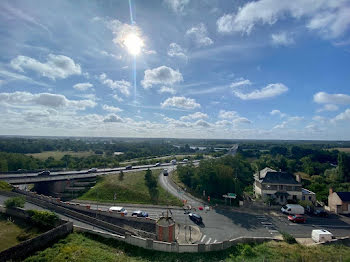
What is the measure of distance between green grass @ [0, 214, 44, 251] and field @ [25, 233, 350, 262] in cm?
420

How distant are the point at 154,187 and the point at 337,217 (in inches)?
1622

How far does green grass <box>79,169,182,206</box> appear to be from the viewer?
4962 cm

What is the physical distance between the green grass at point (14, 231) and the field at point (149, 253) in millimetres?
4196

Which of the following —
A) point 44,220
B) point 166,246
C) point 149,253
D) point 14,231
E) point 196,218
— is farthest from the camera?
point 196,218

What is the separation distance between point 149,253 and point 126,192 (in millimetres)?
32513

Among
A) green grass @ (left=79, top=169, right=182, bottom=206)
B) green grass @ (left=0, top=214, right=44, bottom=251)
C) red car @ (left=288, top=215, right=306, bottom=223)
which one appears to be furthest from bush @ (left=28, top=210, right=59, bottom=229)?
red car @ (left=288, top=215, right=306, bottom=223)

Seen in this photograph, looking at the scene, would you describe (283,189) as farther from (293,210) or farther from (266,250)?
(266,250)

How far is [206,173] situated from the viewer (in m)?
53.1

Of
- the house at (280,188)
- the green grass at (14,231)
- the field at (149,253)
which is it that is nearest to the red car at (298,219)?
the house at (280,188)

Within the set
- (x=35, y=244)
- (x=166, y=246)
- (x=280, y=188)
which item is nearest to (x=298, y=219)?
(x=280, y=188)

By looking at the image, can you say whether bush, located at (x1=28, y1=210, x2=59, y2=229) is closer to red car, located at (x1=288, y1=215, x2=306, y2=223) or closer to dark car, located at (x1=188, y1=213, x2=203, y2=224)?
dark car, located at (x1=188, y1=213, x2=203, y2=224)

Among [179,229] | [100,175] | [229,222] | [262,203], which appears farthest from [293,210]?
[100,175]

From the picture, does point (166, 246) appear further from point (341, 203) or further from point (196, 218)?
point (341, 203)

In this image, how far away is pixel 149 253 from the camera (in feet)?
72.8
